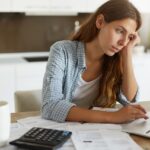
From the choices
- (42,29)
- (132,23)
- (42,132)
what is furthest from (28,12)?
(42,132)

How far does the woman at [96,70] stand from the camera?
51.3 inches

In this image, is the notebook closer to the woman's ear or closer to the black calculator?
the black calculator

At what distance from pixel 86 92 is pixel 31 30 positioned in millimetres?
1949

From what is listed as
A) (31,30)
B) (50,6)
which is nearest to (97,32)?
(50,6)

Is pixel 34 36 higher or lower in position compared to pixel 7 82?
higher

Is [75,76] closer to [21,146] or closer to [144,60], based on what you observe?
[21,146]

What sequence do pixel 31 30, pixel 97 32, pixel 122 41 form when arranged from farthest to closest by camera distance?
pixel 31 30, pixel 97 32, pixel 122 41

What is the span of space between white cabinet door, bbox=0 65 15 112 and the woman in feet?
4.34

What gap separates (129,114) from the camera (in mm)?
1282

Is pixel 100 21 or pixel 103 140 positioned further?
pixel 100 21

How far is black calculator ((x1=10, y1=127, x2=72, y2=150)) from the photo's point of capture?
3.28 ft

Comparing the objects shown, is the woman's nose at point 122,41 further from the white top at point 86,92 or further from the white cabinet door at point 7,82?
the white cabinet door at point 7,82

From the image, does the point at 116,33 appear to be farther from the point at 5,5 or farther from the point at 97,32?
the point at 5,5

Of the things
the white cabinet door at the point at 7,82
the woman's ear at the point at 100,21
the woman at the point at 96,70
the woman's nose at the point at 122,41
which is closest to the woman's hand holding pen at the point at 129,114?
the woman at the point at 96,70
